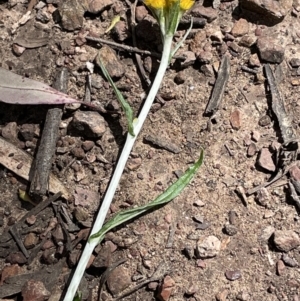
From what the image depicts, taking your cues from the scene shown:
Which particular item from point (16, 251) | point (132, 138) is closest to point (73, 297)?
point (16, 251)

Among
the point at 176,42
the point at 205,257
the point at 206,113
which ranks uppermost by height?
the point at 176,42

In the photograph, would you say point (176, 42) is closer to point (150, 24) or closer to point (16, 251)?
point (150, 24)

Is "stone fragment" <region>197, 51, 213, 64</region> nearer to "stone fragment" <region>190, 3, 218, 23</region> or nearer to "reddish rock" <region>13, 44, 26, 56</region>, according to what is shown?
"stone fragment" <region>190, 3, 218, 23</region>

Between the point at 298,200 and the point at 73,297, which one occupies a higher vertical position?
the point at 298,200

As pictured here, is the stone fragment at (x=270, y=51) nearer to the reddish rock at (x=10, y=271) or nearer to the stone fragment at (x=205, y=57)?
the stone fragment at (x=205, y=57)

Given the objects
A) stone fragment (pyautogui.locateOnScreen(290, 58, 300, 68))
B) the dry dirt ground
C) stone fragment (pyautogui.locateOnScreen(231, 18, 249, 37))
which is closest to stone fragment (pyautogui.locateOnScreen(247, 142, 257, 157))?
the dry dirt ground

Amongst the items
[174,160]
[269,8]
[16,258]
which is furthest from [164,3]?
[16,258]

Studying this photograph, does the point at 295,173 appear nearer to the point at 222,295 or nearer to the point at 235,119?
the point at 235,119
